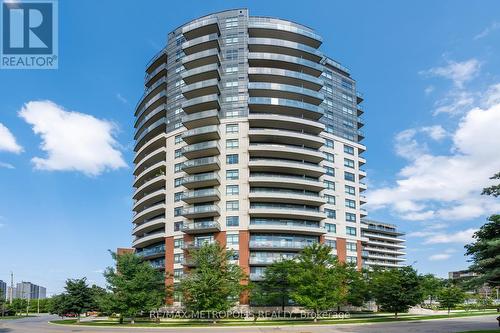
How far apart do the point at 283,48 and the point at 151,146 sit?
32.9 meters

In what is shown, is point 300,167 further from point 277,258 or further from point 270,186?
point 277,258

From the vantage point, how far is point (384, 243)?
168 meters

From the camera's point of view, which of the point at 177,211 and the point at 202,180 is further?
the point at 177,211

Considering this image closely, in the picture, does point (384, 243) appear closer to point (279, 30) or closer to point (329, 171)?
point (329, 171)

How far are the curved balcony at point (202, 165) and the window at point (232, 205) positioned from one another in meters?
6.36

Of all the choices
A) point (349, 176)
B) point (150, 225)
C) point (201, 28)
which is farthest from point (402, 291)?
point (201, 28)

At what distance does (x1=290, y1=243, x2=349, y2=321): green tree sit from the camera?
5547cm

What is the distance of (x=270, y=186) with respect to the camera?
250ft

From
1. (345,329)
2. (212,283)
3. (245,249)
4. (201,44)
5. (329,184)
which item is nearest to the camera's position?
(345,329)

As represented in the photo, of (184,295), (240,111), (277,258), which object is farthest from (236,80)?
(184,295)

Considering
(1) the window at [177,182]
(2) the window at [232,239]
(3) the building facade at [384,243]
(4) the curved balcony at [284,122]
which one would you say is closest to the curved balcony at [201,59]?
(4) the curved balcony at [284,122]

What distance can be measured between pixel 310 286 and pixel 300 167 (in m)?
25.6

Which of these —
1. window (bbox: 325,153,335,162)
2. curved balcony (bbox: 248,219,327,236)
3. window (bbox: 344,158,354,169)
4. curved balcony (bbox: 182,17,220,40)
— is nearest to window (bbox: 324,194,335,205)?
window (bbox: 325,153,335,162)

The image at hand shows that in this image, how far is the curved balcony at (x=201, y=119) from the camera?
75.0 metres
